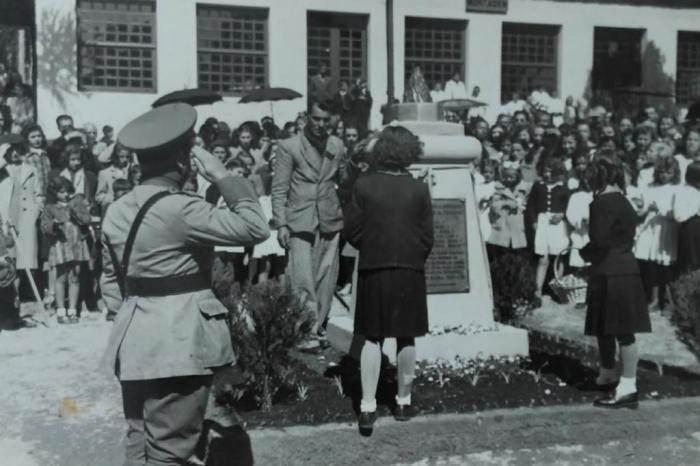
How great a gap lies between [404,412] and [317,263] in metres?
2.74

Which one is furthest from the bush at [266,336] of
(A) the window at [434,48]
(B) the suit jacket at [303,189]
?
(A) the window at [434,48]

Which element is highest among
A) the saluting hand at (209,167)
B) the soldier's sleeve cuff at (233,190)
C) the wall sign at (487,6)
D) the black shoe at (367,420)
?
the wall sign at (487,6)

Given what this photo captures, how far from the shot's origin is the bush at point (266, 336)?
18.6ft

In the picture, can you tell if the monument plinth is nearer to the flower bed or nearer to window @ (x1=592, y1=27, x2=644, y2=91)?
the flower bed

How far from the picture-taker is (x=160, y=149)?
12.6ft

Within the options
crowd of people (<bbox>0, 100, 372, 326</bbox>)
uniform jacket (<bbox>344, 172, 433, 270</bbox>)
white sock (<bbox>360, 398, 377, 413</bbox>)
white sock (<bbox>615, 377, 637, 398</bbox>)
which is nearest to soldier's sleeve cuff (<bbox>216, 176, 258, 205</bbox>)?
uniform jacket (<bbox>344, 172, 433, 270</bbox>)

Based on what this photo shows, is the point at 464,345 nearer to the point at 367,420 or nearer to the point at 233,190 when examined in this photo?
the point at 367,420

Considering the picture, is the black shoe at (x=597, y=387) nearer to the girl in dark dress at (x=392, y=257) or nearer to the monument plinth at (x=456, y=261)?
the monument plinth at (x=456, y=261)

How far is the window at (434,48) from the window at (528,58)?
1.19 meters

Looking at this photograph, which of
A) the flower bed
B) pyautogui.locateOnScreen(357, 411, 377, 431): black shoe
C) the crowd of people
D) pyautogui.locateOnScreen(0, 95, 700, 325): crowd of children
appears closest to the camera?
pyautogui.locateOnScreen(357, 411, 377, 431): black shoe

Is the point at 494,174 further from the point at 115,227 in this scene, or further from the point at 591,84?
the point at 591,84

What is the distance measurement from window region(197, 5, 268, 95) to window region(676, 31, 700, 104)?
10.3m

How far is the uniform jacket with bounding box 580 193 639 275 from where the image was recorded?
601 cm

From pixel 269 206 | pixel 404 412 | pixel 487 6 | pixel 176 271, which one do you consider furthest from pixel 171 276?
pixel 487 6
